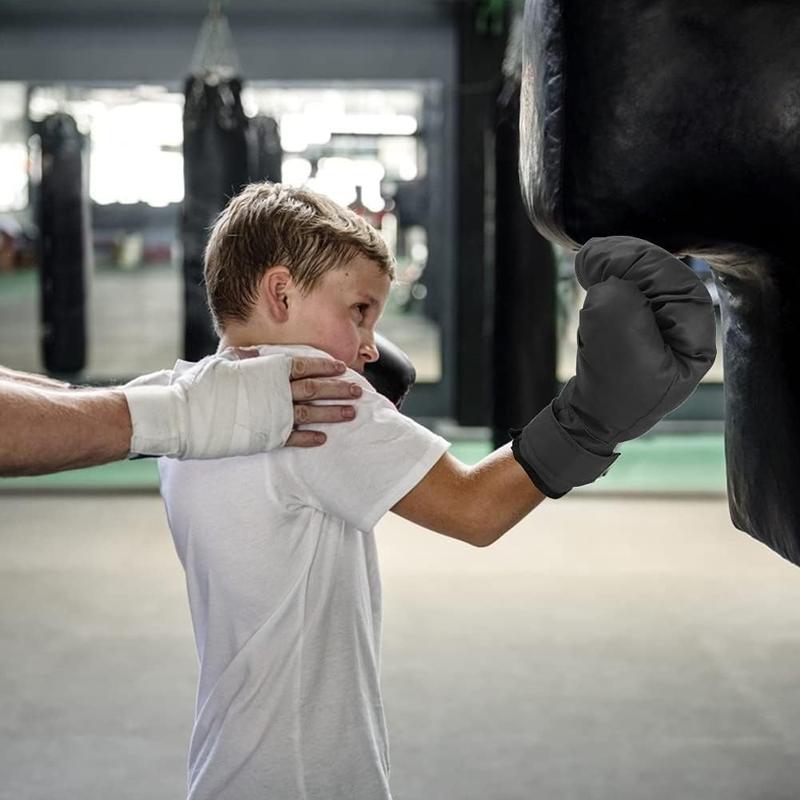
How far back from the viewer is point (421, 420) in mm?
7020

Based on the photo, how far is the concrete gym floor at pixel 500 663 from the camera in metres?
2.59

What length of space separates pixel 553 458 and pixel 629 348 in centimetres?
14

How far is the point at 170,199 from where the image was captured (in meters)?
7.35

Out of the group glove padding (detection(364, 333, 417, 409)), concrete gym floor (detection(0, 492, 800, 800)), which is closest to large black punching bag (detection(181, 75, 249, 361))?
concrete gym floor (detection(0, 492, 800, 800))

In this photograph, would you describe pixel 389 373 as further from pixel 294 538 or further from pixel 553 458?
pixel 553 458

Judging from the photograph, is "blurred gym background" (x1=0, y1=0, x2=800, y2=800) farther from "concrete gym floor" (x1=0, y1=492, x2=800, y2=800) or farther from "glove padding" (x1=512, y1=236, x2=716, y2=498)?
"glove padding" (x1=512, y1=236, x2=716, y2=498)

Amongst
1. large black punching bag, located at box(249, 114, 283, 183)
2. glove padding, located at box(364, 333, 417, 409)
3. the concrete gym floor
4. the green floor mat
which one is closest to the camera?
glove padding, located at box(364, 333, 417, 409)

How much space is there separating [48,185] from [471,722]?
4451 millimetres

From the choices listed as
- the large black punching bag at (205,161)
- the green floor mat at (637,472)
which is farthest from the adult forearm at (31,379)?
the green floor mat at (637,472)

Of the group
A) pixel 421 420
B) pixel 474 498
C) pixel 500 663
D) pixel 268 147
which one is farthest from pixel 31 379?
pixel 421 420

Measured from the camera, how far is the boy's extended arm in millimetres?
1056

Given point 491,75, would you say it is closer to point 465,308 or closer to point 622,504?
point 465,308

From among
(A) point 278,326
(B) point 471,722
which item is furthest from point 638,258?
(B) point 471,722

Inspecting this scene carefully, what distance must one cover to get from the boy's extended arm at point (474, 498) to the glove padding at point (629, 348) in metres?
0.06
